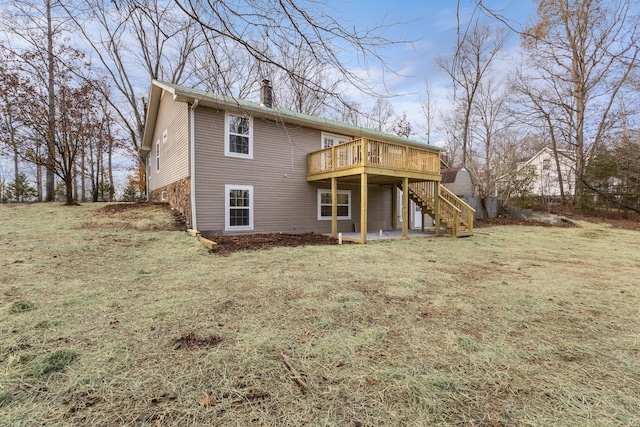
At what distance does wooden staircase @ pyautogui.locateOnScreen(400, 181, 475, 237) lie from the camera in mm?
10538

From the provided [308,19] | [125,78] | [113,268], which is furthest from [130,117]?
[308,19]

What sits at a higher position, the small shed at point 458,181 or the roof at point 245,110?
the roof at point 245,110

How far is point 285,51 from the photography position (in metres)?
2.65

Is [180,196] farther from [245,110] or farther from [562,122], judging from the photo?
[562,122]

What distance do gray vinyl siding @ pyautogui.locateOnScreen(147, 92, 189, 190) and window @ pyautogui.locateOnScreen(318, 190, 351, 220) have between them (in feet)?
16.7

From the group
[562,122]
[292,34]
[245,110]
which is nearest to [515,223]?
[562,122]

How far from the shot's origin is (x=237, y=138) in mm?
9461

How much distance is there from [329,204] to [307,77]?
895 centimetres

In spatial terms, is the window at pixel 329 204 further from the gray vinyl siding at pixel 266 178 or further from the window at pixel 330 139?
the window at pixel 330 139

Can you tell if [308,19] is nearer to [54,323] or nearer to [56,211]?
[54,323]

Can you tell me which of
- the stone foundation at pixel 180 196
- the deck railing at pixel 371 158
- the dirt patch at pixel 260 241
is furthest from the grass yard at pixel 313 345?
the deck railing at pixel 371 158

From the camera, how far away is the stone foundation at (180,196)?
895 centimetres

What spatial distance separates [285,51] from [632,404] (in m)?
3.61

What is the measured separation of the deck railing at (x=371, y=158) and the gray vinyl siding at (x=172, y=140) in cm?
445
